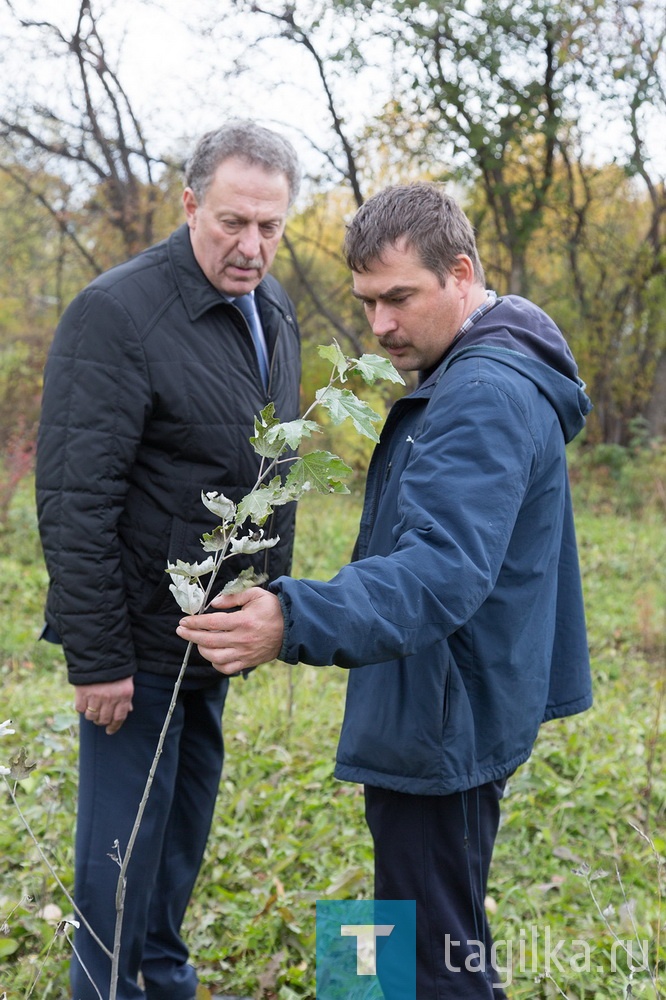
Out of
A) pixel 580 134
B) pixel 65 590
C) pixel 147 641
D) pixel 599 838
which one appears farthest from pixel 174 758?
pixel 580 134

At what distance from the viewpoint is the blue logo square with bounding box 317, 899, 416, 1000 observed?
1950 mm

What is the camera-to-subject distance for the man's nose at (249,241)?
7.78 feet

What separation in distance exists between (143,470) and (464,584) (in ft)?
3.35

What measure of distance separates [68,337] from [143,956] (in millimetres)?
1726

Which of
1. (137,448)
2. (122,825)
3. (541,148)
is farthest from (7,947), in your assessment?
(541,148)

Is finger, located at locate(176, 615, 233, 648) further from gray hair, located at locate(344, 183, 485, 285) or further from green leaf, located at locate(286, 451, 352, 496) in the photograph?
gray hair, located at locate(344, 183, 485, 285)

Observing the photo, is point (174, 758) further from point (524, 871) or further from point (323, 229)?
point (323, 229)

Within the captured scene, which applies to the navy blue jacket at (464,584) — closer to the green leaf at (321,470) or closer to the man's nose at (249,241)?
the green leaf at (321,470)

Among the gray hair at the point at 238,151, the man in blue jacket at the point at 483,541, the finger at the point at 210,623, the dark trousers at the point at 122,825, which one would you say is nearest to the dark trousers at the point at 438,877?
the man in blue jacket at the point at 483,541

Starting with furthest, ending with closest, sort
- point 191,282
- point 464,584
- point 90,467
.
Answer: point 191,282 < point 90,467 < point 464,584

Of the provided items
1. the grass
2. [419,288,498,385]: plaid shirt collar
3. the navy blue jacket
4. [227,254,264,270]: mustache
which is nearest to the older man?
[227,254,264,270]: mustache

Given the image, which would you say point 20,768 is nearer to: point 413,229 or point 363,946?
point 413,229

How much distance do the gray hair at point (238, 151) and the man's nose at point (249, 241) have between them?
162 mm

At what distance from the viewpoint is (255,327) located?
261 centimetres
